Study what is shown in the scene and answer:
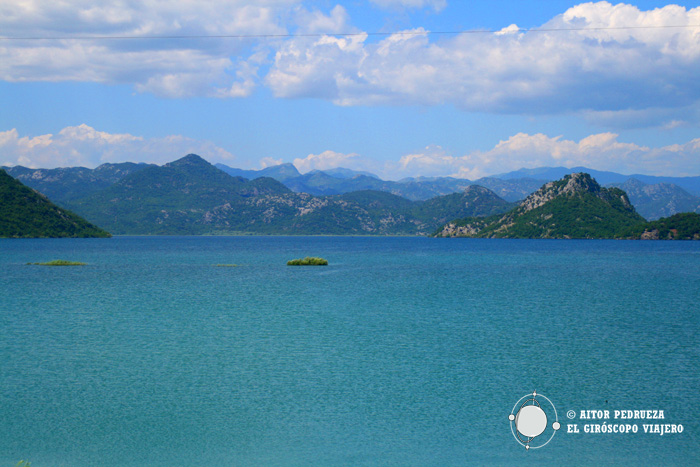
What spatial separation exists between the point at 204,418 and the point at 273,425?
3514mm

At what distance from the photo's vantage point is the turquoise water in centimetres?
2292

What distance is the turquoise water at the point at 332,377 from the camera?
22922 millimetres

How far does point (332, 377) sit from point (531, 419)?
39.8 ft

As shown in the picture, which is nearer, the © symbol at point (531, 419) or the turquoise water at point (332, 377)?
the turquoise water at point (332, 377)

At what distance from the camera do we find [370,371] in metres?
34.9

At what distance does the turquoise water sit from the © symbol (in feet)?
1.71

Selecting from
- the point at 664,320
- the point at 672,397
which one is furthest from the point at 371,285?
the point at 672,397

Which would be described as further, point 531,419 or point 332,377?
point 332,377

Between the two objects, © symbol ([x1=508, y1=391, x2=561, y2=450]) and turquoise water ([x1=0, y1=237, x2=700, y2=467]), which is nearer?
turquoise water ([x1=0, y1=237, x2=700, y2=467])

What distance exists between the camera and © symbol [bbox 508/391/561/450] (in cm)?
2375

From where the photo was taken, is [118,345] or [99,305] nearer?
[118,345]

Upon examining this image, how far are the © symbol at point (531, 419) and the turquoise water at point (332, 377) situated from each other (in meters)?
0.52

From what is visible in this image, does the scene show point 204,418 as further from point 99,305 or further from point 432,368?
point 99,305

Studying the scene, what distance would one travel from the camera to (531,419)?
26516 millimetres
